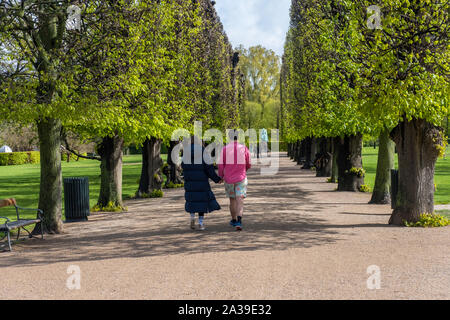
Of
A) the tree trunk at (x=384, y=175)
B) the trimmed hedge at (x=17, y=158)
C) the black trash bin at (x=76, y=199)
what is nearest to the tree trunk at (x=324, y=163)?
the tree trunk at (x=384, y=175)

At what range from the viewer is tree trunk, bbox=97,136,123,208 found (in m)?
14.9

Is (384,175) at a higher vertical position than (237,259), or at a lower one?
higher

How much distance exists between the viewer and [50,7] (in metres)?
10.5

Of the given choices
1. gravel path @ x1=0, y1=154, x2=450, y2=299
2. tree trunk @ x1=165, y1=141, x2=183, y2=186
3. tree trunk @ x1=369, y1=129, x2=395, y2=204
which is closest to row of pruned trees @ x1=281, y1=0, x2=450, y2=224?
gravel path @ x1=0, y1=154, x2=450, y2=299

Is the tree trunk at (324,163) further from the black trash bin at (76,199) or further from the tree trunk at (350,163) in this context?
the black trash bin at (76,199)

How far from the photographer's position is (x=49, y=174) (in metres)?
10.6

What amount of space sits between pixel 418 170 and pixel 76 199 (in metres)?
8.63

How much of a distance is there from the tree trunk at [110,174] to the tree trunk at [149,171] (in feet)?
13.9

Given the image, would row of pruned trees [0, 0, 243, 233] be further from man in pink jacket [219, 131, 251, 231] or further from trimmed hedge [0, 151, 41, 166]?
trimmed hedge [0, 151, 41, 166]

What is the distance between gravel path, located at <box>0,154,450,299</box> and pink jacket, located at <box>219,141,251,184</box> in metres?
1.17

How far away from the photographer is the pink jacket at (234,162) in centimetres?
1002

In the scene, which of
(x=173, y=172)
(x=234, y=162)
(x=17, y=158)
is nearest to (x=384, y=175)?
(x=234, y=162)

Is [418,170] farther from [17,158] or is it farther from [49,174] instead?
[17,158]
